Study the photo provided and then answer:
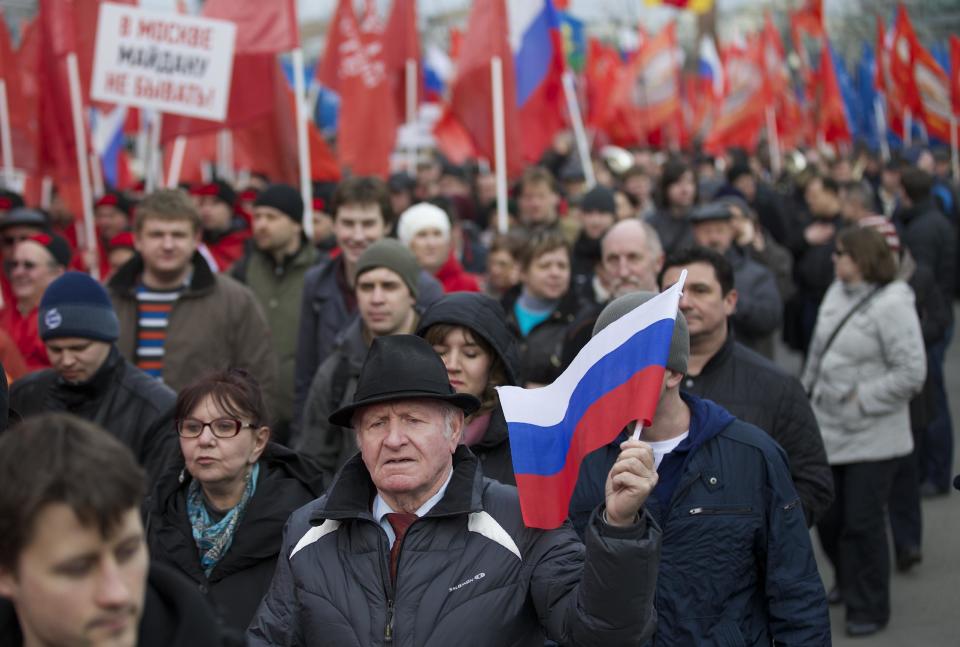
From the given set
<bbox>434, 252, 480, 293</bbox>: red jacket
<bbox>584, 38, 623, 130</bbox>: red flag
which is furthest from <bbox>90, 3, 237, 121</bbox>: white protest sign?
<bbox>584, 38, 623, 130</bbox>: red flag

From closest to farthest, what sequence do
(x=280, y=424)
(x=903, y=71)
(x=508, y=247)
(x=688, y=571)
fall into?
(x=688, y=571) < (x=280, y=424) < (x=508, y=247) < (x=903, y=71)

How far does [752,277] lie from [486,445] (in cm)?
368

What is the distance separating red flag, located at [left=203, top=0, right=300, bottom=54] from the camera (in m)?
9.95

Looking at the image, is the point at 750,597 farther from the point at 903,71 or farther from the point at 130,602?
the point at 903,71

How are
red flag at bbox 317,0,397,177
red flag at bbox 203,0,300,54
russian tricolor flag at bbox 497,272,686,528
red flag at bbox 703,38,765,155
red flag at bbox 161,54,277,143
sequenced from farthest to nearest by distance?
red flag at bbox 703,38,765,155 → red flag at bbox 317,0,397,177 → red flag at bbox 161,54,277,143 → red flag at bbox 203,0,300,54 → russian tricolor flag at bbox 497,272,686,528

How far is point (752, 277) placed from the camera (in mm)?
7473

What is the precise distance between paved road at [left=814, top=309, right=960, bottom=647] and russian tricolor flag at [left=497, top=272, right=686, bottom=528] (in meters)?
3.78

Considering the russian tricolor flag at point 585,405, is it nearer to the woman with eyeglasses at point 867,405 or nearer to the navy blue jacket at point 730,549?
the navy blue jacket at point 730,549

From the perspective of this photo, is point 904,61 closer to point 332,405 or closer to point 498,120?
point 498,120

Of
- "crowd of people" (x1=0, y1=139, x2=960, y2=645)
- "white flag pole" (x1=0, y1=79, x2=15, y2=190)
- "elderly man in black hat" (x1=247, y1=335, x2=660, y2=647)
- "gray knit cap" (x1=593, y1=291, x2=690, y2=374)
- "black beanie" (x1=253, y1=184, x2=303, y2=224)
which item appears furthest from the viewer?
"white flag pole" (x1=0, y1=79, x2=15, y2=190)

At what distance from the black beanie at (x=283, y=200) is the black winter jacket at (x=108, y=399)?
9.32ft

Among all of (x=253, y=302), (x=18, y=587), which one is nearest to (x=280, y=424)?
(x=253, y=302)

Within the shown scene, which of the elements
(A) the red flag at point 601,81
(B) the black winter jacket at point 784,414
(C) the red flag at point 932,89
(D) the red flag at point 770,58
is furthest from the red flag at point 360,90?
(A) the red flag at point 601,81

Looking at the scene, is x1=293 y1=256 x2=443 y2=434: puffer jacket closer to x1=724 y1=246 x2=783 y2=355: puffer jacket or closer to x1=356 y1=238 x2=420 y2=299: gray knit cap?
x1=356 y1=238 x2=420 y2=299: gray knit cap
